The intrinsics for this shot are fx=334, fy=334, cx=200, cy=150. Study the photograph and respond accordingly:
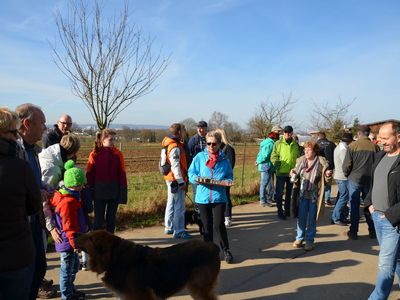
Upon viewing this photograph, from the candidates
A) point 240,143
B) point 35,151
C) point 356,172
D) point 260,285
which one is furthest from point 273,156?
point 240,143

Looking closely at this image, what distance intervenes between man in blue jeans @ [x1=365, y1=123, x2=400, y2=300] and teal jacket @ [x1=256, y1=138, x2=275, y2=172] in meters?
5.29

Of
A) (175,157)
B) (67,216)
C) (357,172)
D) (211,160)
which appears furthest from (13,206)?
(357,172)

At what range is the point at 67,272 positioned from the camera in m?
3.82

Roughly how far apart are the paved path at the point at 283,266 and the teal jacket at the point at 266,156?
188cm

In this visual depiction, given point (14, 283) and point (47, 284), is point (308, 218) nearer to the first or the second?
point (47, 284)

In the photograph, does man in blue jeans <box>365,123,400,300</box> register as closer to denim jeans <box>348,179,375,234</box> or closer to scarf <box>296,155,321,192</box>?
scarf <box>296,155,321,192</box>

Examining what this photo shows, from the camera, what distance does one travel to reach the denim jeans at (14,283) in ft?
7.29

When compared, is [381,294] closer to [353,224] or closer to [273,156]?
[353,224]

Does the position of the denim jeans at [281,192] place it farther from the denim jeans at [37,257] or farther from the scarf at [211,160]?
the denim jeans at [37,257]

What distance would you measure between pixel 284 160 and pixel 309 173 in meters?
2.00

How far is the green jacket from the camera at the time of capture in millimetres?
8086

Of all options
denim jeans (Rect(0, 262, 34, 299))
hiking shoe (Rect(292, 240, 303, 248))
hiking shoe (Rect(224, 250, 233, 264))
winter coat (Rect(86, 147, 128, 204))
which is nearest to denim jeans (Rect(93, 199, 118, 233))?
winter coat (Rect(86, 147, 128, 204))

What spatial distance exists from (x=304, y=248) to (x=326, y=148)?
4729 mm

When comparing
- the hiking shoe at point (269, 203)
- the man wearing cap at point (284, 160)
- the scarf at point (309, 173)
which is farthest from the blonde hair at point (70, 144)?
the hiking shoe at point (269, 203)
